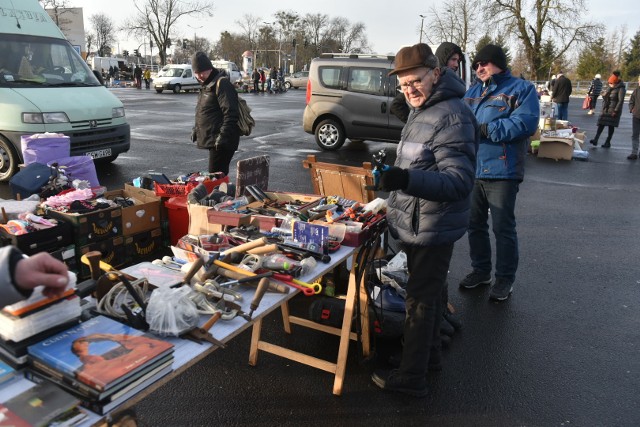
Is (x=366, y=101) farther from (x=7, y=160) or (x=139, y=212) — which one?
(x=139, y=212)

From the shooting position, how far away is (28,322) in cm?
169

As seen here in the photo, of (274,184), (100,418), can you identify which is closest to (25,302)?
(100,418)

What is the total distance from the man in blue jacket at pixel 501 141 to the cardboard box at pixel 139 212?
2.97 metres

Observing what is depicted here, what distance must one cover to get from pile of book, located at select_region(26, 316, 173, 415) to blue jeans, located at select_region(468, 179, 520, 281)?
3061 millimetres

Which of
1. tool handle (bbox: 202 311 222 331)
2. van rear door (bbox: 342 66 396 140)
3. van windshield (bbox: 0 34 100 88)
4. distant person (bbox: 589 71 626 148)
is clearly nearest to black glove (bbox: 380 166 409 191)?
tool handle (bbox: 202 311 222 331)

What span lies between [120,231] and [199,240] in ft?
6.20

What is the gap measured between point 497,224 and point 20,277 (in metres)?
3.61

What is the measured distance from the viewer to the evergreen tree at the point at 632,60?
186 feet

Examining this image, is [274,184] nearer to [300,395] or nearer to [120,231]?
[120,231]

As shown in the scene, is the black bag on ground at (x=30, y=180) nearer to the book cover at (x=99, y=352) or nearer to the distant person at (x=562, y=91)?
the book cover at (x=99, y=352)

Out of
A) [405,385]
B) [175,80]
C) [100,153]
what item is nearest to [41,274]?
[405,385]

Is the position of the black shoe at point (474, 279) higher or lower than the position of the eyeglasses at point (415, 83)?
lower

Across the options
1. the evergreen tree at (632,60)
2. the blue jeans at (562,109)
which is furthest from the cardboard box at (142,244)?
the evergreen tree at (632,60)

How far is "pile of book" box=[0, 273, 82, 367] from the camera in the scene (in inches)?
65.9
